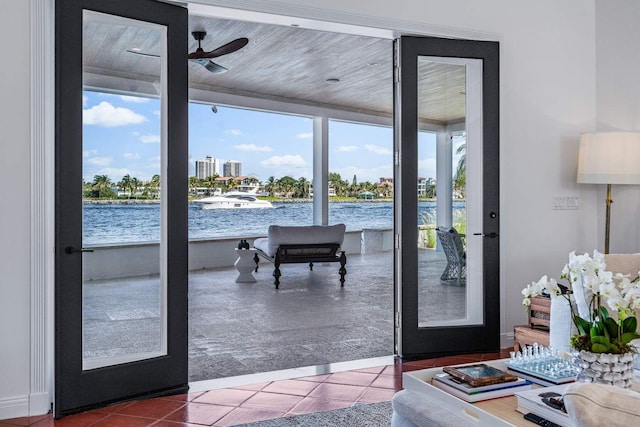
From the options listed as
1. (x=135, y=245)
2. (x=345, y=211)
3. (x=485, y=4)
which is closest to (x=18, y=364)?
(x=135, y=245)

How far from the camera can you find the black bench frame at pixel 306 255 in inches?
317

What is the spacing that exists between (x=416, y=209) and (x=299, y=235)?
3.96 meters

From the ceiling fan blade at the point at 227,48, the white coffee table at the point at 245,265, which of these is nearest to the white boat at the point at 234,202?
the white coffee table at the point at 245,265

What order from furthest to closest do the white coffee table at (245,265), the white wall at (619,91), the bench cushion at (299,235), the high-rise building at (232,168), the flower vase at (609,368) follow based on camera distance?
the high-rise building at (232,168) < the white coffee table at (245,265) < the bench cushion at (299,235) < the white wall at (619,91) < the flower vase at (609,368)

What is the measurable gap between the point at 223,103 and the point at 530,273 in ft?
19.4

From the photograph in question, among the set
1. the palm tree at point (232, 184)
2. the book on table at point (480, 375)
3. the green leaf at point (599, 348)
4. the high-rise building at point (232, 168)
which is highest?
the high-rise building at point (232, 168)

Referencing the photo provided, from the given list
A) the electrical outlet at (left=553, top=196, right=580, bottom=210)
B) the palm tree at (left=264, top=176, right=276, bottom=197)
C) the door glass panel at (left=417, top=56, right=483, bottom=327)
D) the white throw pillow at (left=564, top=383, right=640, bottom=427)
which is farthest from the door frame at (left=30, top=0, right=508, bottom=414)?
the palm tree at (left=264, top=176, right=276, bottom=197)

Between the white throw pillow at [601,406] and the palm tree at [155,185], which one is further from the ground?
the palm tree at [155,185]

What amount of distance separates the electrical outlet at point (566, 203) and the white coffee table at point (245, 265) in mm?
4775

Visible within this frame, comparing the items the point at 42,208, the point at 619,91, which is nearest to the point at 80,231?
the point at 42,208

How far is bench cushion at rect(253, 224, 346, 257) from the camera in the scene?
7.98 m

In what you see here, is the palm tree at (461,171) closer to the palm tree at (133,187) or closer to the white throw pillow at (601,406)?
the palm tree at (133,187)

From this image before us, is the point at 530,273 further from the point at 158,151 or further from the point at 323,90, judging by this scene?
the point at 323,90

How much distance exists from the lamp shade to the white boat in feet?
30.3
